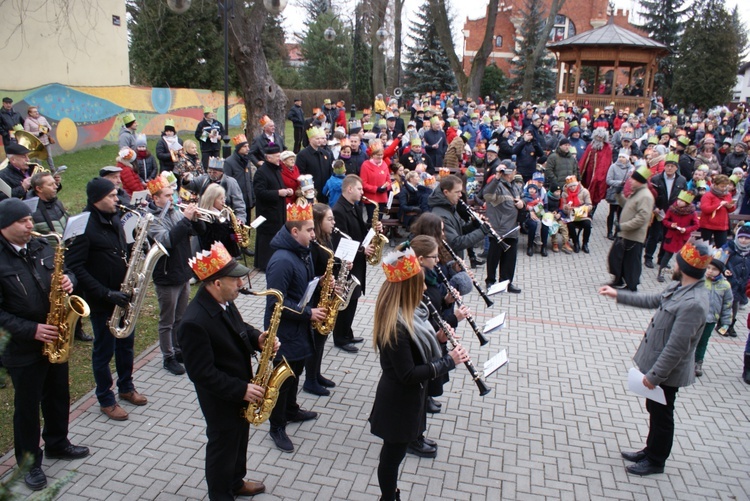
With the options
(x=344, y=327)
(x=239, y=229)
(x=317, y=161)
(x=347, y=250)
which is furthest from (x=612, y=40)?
(x=347, y=250)

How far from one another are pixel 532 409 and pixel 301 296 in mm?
2783

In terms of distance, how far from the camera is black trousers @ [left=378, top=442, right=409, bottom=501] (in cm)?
409

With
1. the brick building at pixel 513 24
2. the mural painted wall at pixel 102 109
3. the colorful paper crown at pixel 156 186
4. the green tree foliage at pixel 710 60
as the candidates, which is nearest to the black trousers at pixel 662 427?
the colorful paper crown at pixel 156 186

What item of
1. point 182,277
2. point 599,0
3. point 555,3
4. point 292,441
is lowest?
point 292,441

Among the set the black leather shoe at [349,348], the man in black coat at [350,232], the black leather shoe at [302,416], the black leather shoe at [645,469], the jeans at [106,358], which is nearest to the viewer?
the black leather shoe at [645,469]

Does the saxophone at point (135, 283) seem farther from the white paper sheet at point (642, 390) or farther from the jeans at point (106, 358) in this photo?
the white paper sheet at point (642, 390)

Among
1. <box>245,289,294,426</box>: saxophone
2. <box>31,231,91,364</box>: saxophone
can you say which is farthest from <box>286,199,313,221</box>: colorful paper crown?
<box>31,231,91,364</box>: saxophone

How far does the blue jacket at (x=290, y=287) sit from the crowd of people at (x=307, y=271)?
0.6 inches

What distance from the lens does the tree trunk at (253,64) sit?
14.9m

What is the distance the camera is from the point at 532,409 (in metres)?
5.98

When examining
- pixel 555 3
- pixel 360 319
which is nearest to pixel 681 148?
pixel 360 319

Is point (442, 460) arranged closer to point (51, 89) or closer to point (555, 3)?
point (51, 89)

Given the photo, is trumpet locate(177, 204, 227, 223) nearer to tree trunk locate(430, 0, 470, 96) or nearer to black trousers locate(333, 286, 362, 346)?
black trousers locate(333, 286, 362, 346)

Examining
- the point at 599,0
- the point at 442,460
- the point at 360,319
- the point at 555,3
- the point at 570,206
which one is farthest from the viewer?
the point at 599,0
